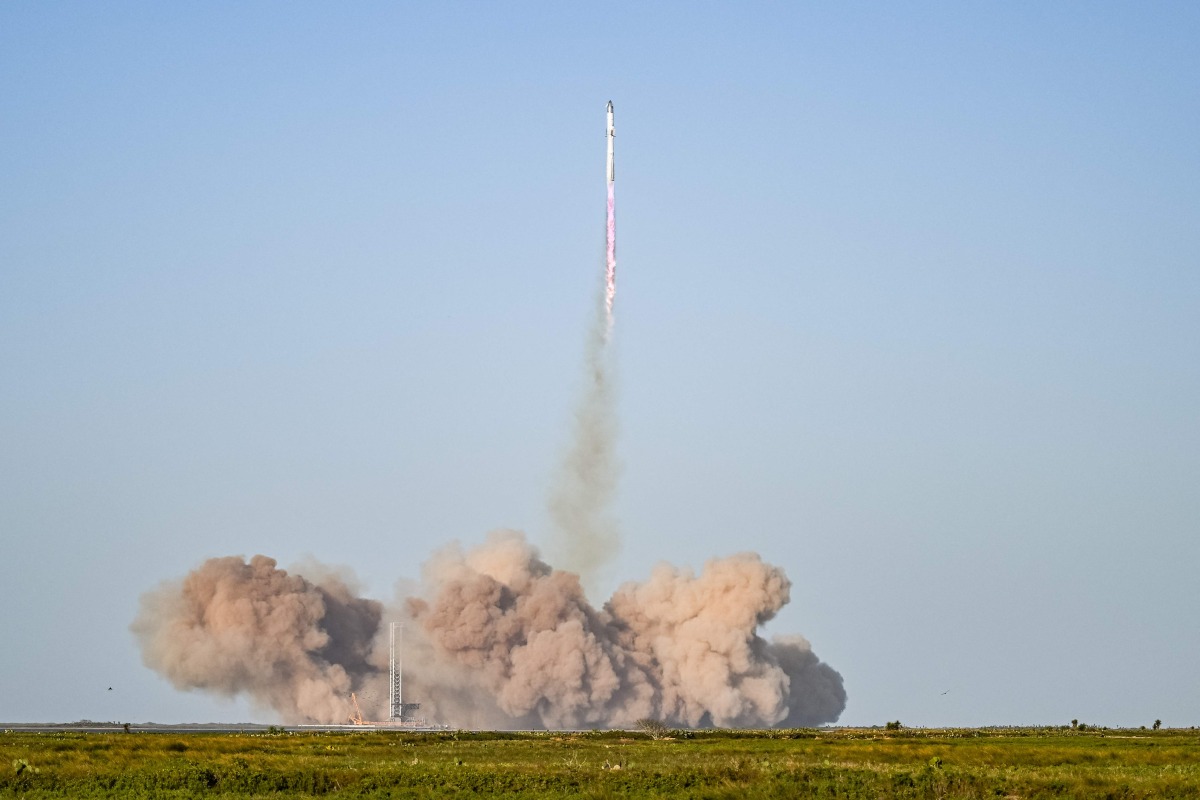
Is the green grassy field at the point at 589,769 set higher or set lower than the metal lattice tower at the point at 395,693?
lower

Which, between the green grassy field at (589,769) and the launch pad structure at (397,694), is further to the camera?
the launch pad structure at (397,694)

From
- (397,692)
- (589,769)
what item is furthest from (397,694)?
(589,769)

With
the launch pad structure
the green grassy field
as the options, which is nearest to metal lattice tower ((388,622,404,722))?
the launch pad structure

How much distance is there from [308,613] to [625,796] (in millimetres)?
86510

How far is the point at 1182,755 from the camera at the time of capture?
239 feet

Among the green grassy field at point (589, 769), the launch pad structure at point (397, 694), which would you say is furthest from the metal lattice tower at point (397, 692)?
the green grassy field at point (589, 769)

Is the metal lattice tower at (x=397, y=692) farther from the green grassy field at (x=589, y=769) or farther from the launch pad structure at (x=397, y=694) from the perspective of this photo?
the green grassy field at (x=589, y=769)

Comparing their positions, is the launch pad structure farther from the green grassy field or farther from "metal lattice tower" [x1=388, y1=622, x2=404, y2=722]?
the green grassy field

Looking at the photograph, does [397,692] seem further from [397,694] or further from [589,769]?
[589,769]

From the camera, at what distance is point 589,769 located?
192 ft

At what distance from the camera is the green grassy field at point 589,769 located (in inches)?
2101

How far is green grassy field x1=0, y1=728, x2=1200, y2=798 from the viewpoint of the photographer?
175ft

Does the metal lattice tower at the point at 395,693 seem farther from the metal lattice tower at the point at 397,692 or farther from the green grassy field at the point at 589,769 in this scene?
the green grassy field at the point at 589,769

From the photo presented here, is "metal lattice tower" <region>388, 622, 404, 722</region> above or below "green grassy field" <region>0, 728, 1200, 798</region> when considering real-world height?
above
